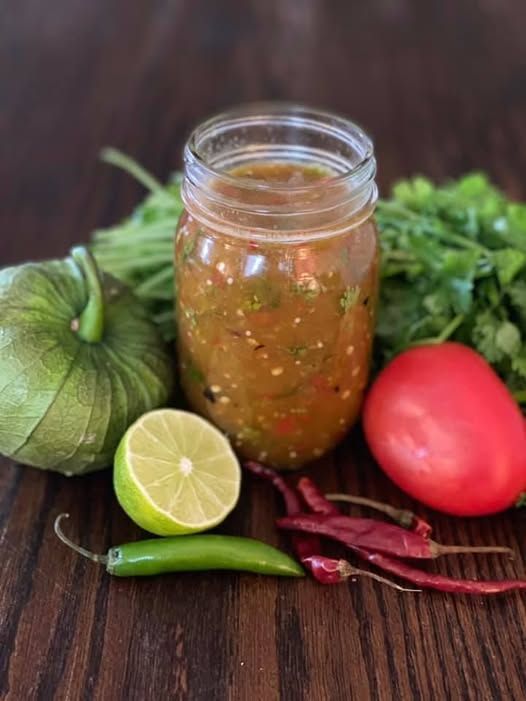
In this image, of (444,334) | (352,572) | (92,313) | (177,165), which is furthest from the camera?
(177,165)

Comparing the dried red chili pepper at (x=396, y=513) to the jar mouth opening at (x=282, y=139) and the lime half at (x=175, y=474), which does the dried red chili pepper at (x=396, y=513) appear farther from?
the jar mouth opening at (x=282, y=139)

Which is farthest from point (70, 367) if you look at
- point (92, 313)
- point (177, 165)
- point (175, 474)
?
point (177, 165)

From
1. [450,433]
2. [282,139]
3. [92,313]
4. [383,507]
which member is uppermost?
[282,139]

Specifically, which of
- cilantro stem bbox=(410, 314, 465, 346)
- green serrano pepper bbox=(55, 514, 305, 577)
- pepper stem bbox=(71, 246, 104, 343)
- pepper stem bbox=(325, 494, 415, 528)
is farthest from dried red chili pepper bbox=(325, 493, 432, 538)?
pepper stem bbox=(71, 246, 104, 343)

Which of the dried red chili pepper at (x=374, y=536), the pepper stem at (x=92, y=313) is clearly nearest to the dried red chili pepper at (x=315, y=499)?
the dried red chili pepper at (x=374, y=536)

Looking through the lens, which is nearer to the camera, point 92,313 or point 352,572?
point 352,572

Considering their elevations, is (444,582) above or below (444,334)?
below

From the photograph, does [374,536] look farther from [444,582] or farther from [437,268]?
[437,268]

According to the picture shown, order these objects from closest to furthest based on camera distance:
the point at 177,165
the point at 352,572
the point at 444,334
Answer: the point at 352,572 → the point at 444,334 → the point at 177,165
